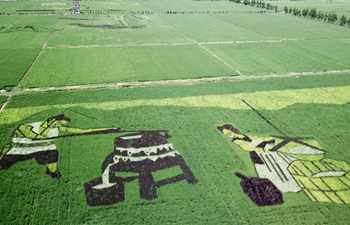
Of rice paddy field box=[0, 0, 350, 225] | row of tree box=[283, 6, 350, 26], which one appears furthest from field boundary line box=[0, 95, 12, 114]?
row of tree box=[283, 6, 350, 26]

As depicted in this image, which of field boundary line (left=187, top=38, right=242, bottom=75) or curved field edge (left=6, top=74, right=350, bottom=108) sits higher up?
field boundary line (left=187, top=38, right=242, bottom=75)

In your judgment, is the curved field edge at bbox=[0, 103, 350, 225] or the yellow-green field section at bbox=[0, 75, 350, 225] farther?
the yellow-green field section at bbox=[0, 75, 350, 225]

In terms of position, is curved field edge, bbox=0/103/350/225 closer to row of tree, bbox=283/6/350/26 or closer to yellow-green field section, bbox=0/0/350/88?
yellow-green field section, bbox=0/0/350/88

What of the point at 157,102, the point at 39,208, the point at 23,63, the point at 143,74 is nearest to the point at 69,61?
the point at 23,63

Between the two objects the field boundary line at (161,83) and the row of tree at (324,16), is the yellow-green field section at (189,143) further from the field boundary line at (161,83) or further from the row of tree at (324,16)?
the row of tree at (324,16)

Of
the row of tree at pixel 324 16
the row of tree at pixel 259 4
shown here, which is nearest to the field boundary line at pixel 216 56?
the row of tree at pixel 324 16

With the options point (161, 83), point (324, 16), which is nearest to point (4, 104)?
point (161, 83)

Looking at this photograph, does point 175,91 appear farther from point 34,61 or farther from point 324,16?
point 324,16
